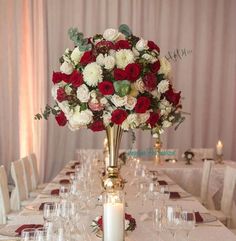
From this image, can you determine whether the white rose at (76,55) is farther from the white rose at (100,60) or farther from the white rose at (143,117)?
the white rose at (143,117)

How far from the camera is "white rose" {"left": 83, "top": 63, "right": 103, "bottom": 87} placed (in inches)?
82.4

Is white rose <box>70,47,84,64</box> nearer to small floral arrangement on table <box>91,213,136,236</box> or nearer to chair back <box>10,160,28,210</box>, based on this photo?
small floral arrangement on table <box>91,213,136,236</box>

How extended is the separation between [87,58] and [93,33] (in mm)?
5215

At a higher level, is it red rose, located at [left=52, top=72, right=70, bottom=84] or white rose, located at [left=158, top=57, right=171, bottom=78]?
white rose, located at [left=158, top=57, right=171, bottom=78]

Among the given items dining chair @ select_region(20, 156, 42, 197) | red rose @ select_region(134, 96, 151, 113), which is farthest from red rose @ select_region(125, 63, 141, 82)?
dining chair @ select_region(20, 156, 42, 197)

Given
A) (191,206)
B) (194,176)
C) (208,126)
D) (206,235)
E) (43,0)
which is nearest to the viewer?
(206,235)

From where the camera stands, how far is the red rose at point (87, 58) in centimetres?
215

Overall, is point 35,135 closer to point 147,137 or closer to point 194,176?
point 147,137

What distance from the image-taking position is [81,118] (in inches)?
85.4

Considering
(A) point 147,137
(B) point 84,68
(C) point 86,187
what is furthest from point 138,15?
(B) point 84,68

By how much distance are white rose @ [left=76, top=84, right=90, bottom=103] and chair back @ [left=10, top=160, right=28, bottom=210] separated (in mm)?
2520

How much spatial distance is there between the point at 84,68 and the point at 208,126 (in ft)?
18.5

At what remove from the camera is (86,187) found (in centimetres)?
341

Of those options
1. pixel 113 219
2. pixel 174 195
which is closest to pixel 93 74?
pixel 113 219
